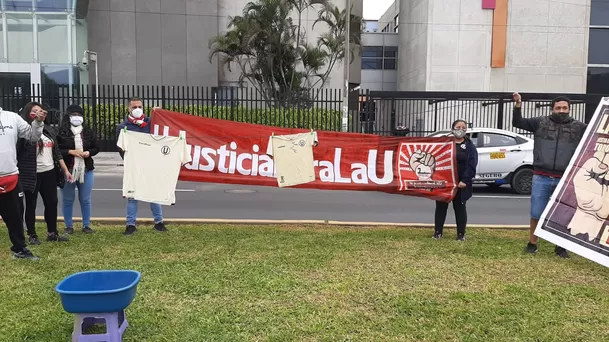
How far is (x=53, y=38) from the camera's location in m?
22.6

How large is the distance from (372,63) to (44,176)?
3933 centimetres

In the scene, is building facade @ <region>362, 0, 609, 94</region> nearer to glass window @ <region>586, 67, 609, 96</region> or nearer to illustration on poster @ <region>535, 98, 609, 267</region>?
glass window @ <region>586, 67, 609, 96</region>

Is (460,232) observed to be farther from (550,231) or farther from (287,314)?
(287,314)

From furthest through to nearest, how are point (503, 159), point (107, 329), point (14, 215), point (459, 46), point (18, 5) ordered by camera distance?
point (459, 46)
point (18, 5)
point (503, 159)
point (14, 215)
point (107, 329)

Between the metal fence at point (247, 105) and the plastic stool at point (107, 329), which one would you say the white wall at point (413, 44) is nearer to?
the metal fence at point (247, 105)

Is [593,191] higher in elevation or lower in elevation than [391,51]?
lower

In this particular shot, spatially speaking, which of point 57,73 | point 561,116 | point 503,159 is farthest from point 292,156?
point 57,73

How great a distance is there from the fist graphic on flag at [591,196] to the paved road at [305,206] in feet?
10.6

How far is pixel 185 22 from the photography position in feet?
89.6

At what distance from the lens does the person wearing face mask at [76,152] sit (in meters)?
6.64

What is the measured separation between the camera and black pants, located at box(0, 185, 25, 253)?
5.45 meters

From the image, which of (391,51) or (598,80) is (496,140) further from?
(391,51)

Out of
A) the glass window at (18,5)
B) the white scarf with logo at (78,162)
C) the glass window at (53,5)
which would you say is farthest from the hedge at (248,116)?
the white scarf with logo at (78,162)

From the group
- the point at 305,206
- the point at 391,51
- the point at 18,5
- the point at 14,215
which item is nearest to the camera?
the point at 14,215
